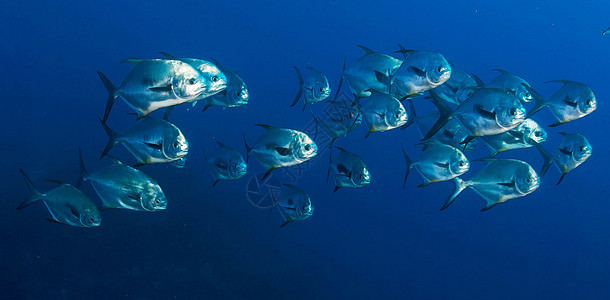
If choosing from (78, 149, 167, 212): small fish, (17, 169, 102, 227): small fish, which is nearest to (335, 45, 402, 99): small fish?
(78, 149, 167, 212): small fish

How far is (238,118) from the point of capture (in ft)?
91.1

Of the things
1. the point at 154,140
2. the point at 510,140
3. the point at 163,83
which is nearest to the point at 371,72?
the point at 510,140

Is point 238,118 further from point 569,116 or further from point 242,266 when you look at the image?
point 569,116

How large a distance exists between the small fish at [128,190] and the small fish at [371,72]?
7.76 feet

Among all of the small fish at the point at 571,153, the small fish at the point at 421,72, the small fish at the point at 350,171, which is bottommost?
the small fish at the point at 350,171

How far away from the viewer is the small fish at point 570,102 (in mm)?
3637

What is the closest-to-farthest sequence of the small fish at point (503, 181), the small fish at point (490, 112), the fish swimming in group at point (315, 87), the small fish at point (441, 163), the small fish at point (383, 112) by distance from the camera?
the small fish at point (490, 112) → the small fish at point (503, 181) → the small fish at point (383, 112) → the small fish at point (441, 163) → the fish swimming in group at point (315, 87)

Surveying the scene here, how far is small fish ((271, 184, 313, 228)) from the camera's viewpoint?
4.51 m

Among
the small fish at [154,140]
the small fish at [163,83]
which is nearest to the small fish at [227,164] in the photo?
the small fish at [154,140]

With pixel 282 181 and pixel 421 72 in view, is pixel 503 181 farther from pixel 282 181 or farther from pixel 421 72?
pixel 282 181

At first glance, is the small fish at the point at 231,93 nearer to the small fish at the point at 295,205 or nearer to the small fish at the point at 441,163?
the small fish at the point at 295,205

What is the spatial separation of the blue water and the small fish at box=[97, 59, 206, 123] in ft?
5.78

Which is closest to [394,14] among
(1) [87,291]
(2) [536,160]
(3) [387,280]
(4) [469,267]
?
(2) [536,160]

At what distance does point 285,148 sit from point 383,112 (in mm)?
1067
